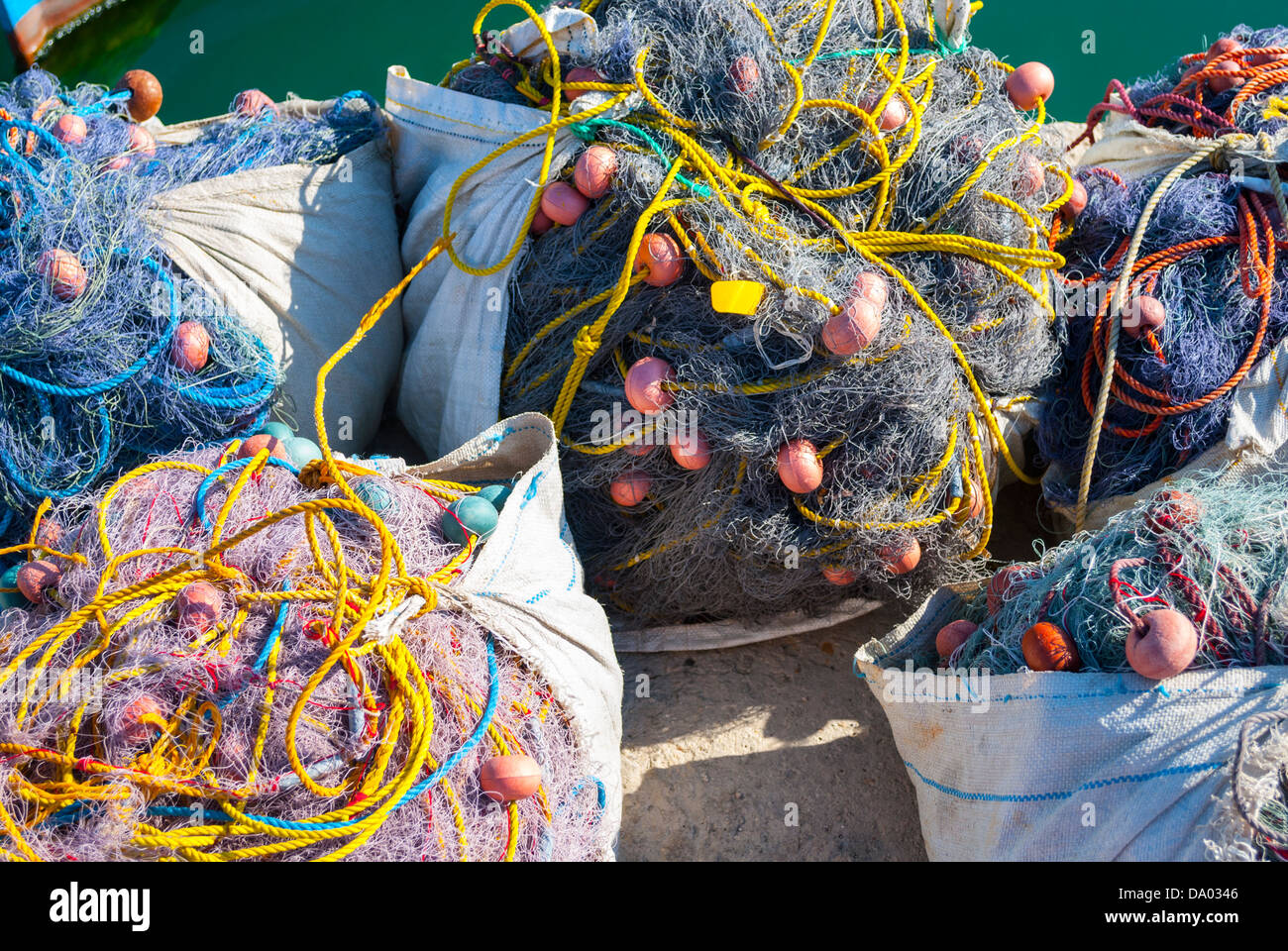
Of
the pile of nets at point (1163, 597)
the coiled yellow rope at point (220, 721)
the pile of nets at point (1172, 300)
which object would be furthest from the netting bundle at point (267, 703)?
the pile of nets at point (1172, 300)

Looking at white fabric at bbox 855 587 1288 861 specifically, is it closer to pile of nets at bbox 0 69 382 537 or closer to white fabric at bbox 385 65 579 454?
white fabric at bbox 385 65 579 454

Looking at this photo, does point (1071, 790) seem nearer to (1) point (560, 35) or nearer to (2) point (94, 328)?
(1) point (560, 35)

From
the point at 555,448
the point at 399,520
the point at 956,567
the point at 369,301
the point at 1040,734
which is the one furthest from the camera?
the point at 369,301

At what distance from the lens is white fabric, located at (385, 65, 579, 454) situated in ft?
8.55

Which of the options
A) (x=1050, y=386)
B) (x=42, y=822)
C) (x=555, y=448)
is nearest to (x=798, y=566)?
(x=555, y=448)

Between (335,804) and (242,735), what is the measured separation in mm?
191

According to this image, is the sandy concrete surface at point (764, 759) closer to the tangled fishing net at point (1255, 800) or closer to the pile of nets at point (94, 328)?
the tangled fishing net at point (1255, 800)

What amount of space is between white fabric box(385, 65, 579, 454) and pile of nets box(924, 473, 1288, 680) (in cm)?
129

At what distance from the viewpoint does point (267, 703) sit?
1.83 metres

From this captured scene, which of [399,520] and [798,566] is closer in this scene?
[399,520]

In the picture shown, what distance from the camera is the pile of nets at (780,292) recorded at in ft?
7.52

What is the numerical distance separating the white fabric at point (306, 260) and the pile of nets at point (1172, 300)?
171 cm

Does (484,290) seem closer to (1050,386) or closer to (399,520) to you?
(399,520)

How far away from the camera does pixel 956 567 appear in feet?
8.59
